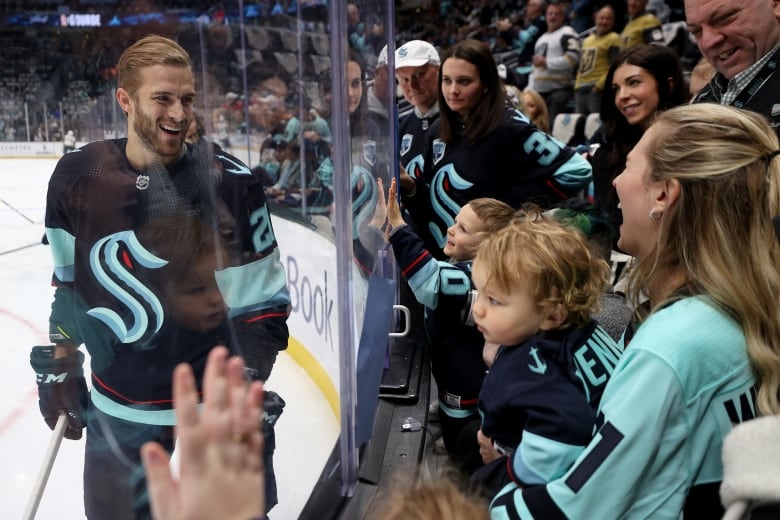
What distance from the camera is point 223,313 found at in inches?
36.6

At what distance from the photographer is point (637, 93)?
185 cm

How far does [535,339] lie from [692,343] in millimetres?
269

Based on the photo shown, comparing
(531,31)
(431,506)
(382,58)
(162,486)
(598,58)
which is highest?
(531,31)

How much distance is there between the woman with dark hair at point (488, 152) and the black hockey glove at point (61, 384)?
3.47 ft

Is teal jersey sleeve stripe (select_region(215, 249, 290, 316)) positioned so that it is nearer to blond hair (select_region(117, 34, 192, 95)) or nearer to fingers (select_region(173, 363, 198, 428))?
blond hair (select_region(117, 34, 192, 95))

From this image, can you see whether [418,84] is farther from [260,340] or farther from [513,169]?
[260,340]

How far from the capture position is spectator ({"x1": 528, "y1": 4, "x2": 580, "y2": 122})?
17.0 feet

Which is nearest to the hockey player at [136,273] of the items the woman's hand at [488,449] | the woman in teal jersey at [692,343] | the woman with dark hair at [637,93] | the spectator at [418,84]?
the woman's hand at [488,449]

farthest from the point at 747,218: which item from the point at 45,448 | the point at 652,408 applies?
the point at 45,448

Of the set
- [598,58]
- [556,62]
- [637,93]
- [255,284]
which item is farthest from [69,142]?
[556,62]

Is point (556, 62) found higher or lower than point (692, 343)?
higher

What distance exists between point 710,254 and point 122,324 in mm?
694

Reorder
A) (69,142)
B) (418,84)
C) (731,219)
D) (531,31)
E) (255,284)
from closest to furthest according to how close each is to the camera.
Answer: (731,219), (69,142), (255,284), (418,84), (531,31)

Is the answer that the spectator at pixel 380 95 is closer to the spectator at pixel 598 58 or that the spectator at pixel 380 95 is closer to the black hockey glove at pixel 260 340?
the black hockey glove at pixel 260 340
